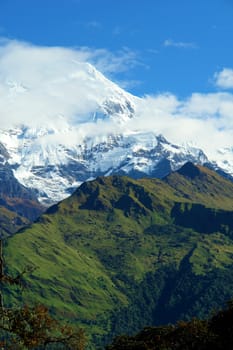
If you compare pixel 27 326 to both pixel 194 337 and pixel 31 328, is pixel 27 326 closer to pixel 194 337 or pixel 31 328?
pixel 31 328

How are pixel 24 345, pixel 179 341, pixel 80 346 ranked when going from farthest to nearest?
pixel 179 341
pixel 80 346
pixel 24 345

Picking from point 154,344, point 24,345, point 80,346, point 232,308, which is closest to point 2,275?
point 24,345

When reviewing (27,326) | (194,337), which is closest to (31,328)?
(27,326)

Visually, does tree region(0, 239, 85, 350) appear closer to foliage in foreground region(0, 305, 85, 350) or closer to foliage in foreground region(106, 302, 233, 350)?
foliage in foreground region(0, 305, 85, 350)

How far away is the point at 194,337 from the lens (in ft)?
405

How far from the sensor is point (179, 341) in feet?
410

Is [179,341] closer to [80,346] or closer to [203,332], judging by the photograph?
[203,332]

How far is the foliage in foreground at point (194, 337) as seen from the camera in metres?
119

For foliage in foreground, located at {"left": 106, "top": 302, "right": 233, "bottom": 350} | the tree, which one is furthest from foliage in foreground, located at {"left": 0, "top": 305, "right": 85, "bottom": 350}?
foliage in foreground, located at {"left": 106, "top": 302, "right": 233, "bottom": 350}

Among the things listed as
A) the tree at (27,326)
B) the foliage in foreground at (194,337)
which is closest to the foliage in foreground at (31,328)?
the tree at (27,326)

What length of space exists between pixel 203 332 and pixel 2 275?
2918 inches

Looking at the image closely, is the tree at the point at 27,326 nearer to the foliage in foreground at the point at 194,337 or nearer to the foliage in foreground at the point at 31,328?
the foliage in foreground at the point at 31,328

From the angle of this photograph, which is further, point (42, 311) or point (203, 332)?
point (203, 332)

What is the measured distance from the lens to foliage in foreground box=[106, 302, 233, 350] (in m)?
119
